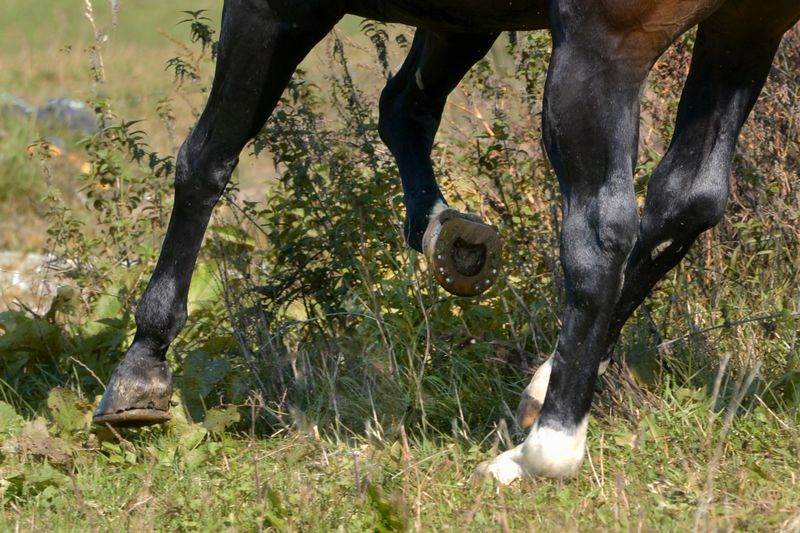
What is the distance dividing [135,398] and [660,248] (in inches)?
67.4

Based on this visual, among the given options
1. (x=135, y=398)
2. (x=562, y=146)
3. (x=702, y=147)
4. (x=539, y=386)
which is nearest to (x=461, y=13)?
(x=562, y=146)

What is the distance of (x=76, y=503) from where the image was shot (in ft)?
11.2

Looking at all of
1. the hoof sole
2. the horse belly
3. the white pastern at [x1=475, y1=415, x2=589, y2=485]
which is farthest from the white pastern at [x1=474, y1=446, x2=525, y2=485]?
the horse belly

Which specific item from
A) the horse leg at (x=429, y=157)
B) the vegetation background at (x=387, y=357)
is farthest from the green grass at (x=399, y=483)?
the horse leg at (x=429, y=157)

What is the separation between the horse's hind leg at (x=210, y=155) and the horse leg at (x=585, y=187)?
974 mm

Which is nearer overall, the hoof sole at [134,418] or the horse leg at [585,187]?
the horse leg at [585,187]

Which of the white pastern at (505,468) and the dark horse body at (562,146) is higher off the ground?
the dark horse body at (562,146)

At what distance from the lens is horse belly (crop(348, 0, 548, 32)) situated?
3.38 m

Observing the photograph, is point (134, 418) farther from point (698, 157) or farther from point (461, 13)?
point (698, 157)

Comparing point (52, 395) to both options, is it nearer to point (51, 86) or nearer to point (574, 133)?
point (574, 133)

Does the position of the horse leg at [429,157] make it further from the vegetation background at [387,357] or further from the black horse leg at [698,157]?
the black horse leg at [698,157]

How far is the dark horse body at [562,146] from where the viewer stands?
10.0 ft

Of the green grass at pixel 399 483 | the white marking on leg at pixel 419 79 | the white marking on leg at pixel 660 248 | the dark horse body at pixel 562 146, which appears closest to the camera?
the green grass at pixel 399 483

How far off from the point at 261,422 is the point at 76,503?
88 cm
